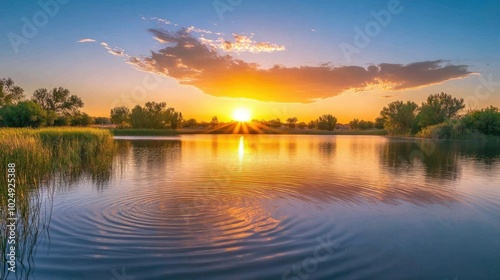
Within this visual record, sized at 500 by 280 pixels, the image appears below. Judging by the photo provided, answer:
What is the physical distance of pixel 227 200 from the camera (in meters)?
15.7

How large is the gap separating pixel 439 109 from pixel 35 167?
140 metres

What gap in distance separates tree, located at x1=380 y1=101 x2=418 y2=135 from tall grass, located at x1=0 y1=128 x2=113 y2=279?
13060cm

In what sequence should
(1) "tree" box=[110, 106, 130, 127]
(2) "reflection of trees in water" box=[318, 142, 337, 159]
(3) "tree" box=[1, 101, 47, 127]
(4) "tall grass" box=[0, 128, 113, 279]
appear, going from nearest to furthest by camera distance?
1. (4) "tall grass" box=[0, 128, 113, 279]
2. (2) "reflection of trees in water" box=[318, 142, 337, 159]
3. (3) "tree" box=[1, 101, 47, 127]
4. (1) "tree" box=[110, 106, 130, 127]

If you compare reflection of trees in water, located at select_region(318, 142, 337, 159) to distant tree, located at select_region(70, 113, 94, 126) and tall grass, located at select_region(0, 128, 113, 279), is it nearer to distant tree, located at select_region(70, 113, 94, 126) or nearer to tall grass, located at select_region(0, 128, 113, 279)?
tall grass, located at select_region(0, 128, 113, 279)

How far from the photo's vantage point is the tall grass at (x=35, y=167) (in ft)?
32.8

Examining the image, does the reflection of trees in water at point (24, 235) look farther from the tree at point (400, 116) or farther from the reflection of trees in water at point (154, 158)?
the tree at point (400, 116)

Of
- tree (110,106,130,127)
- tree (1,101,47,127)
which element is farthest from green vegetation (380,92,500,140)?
tree (110,106,130,127)

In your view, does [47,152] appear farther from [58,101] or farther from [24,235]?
[58,101]

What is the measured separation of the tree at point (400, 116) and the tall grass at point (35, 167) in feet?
428

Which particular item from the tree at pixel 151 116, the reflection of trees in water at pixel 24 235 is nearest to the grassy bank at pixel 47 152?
the reflection of trees in water at pixel 24 235

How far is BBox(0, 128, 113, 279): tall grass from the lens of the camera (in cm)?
1000

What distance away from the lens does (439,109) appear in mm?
123188

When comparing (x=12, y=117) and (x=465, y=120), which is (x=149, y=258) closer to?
(x=12, y=117)

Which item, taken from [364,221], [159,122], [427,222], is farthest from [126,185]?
[159,122]
